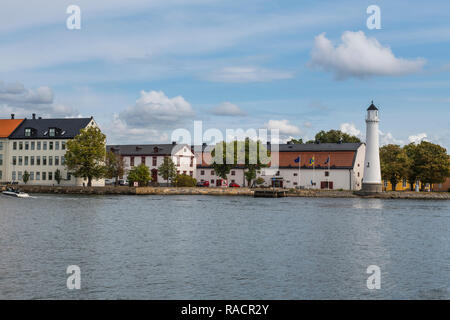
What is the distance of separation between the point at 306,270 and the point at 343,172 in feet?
298

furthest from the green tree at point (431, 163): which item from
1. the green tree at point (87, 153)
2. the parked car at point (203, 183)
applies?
the green tree at point (87, 153)

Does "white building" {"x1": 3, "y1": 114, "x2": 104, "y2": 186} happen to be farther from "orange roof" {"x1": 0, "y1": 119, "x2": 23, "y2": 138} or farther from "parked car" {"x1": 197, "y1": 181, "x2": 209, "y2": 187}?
"parked car" {"x1": 197, "y1": 181, "x2": 209, "y2": 187}

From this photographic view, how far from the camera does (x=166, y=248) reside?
1337 inches

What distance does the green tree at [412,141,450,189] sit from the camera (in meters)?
108

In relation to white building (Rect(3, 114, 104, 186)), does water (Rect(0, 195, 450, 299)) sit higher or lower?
lower

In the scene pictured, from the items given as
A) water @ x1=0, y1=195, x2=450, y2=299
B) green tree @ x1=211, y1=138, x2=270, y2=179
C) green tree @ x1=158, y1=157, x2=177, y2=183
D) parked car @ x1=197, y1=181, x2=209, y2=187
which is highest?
green tree @ x1=211, y1=138, x2=270, y2=179

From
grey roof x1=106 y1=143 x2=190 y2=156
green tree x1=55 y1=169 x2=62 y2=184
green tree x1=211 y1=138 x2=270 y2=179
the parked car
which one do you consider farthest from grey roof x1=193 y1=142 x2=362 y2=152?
green tree x1=55 y1=169 x2=62 y2=184

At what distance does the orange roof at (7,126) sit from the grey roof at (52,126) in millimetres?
1174

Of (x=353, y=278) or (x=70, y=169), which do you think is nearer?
(x=353, y=278)

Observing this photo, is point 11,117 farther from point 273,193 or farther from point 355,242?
point 355,242

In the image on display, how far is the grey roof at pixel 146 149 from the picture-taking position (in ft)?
438

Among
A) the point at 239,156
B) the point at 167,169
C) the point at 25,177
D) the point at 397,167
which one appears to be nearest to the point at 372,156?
the point at 397,167

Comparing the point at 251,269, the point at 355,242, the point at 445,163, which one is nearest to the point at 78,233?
the point at 251,269

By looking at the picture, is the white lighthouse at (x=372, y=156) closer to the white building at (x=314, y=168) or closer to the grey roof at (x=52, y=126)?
the white building at (x=314, y=168)
